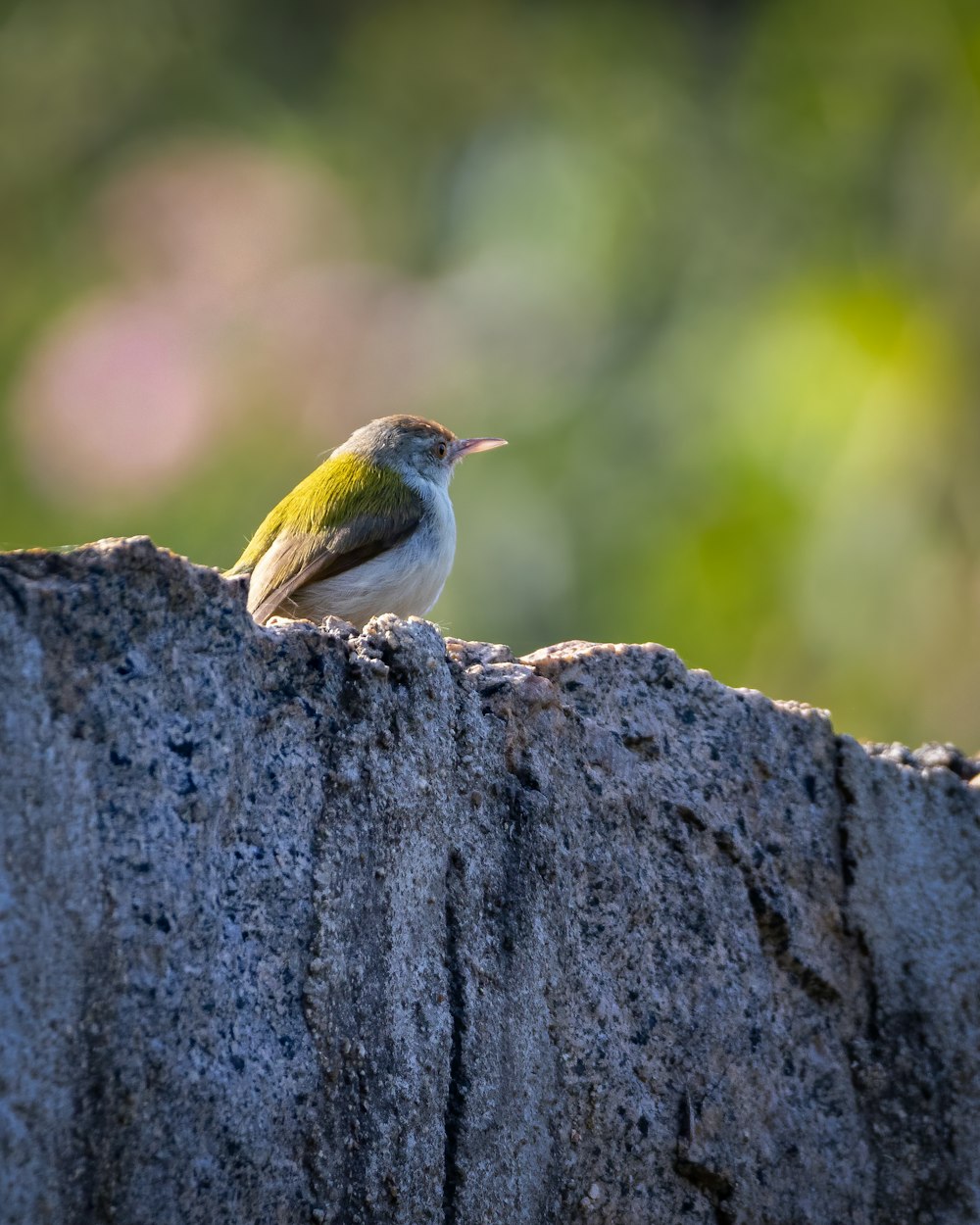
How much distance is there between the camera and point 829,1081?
109 inches

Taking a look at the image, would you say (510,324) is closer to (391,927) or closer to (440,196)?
(440,196)

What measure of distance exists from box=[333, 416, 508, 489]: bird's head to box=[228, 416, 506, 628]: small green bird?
0.04 metres

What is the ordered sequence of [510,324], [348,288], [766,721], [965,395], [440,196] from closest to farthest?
[766,721] < [965,395] < [348,288] < [510,324] < [440,196]

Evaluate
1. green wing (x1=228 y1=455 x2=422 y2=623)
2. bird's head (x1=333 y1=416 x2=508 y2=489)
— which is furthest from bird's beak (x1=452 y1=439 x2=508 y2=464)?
green wing (x1=228 y1=455 x2=422 y2=623)

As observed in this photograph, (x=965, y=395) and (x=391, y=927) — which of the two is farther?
(x=965, y=395)

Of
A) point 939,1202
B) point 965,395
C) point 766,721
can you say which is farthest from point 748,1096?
point 965,395

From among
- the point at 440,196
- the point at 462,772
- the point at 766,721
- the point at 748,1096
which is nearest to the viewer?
the point at 462,772

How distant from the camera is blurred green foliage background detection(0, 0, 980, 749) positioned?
322 inches

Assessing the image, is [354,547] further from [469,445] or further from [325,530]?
[469,445]

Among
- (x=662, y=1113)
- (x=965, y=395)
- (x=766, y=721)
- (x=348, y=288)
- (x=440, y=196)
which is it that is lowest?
(x=662, y=1113)

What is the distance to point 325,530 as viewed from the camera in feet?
13.3

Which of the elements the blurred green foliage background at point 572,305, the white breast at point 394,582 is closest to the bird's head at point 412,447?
the white breast at point 394,582

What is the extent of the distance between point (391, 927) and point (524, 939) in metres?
0.25

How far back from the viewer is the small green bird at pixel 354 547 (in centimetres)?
396
